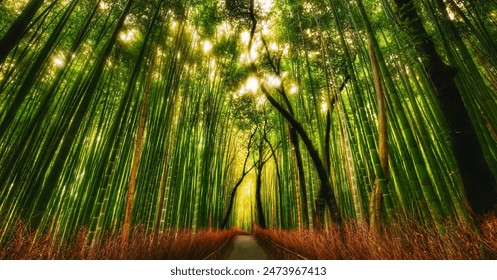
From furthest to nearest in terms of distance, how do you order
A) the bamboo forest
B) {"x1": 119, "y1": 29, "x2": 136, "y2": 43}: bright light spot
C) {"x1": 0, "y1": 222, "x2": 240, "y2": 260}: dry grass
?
{"x1": 119, "y1": 29, "x2": 136, "y2": 43}: bright light spot → the bamboo forest → {"x1": 0, "y1": 222, "x2": 240, "y2": 260}: dry grass

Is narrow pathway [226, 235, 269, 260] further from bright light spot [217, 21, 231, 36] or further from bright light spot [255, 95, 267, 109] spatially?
bright light spot [217, 21, 231, 36]

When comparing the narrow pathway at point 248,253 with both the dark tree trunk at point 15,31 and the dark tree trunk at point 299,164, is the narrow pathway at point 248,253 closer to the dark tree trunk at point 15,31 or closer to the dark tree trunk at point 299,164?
the dark tree trunk at point 299,164

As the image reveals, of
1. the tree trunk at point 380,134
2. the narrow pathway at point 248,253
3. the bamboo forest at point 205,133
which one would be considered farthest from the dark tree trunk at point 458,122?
the narrow pathway at point 248,253

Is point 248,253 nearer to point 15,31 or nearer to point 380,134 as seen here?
point 380,134

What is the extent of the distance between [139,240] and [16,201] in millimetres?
988

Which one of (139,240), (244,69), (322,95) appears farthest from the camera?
(244,69)

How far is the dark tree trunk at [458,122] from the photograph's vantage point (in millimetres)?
1602

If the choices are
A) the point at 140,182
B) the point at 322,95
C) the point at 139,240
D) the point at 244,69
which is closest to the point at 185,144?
the point at 140,182

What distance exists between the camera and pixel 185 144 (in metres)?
3.95

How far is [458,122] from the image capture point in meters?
1.73

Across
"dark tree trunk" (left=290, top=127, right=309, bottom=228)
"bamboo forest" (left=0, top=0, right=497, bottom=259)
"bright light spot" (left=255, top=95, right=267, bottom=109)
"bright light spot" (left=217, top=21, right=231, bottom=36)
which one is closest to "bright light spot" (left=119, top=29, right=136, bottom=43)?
"bamboo forest" (left=0, top=0, right=497, bottom=259)

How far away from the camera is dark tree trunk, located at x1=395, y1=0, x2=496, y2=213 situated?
1602 mm
